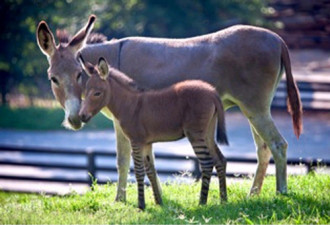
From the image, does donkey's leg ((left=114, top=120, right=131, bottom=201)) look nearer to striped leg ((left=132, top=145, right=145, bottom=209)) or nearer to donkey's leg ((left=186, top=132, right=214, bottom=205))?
striped leg ((left=132, top=145, right=145, bottom=209))

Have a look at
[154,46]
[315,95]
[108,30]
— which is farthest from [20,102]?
[154,46]

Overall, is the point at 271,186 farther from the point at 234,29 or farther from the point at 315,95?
the point at 315,95

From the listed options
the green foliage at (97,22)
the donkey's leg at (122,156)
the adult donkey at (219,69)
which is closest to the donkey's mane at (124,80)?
the adult donkey at (219,69)

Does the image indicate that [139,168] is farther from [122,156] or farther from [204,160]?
[122,156]

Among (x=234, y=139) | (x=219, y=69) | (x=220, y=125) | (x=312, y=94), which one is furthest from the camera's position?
(x=312, y=94)

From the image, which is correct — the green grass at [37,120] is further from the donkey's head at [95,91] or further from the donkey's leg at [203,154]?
the donkey's leg at [203,154]

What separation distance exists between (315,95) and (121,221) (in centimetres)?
1669

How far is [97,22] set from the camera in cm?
2184

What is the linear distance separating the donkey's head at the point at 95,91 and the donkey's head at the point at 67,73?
1.06 ft

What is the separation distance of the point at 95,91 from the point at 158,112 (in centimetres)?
71

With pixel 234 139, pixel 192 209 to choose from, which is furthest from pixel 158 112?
pixel 234 139

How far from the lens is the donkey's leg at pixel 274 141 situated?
712cm

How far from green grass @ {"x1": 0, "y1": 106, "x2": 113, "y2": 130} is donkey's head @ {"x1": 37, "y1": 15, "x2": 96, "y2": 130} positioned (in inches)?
531

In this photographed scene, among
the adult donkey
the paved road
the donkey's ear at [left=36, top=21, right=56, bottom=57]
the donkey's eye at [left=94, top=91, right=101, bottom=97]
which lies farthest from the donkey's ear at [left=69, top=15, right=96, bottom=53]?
the paved road
